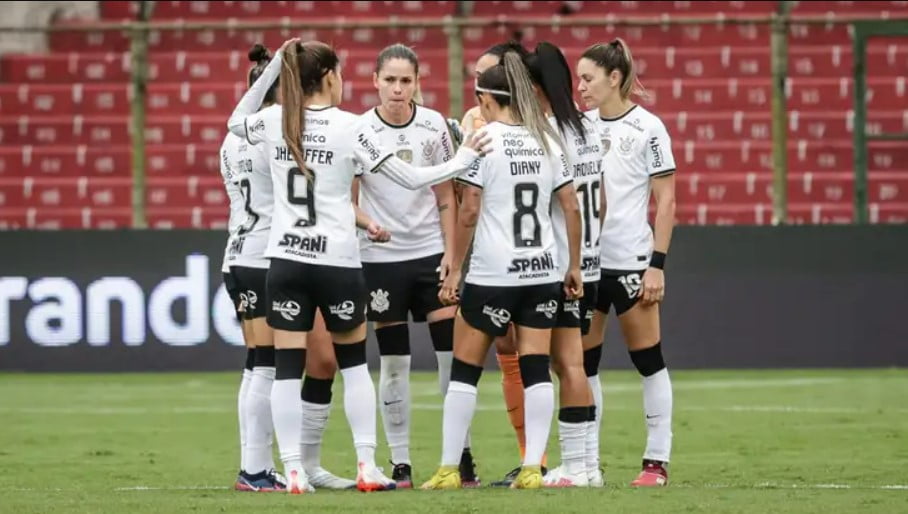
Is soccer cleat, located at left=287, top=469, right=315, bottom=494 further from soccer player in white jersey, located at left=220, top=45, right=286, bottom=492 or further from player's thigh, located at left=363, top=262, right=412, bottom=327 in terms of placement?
player's thigh, located at left=363, top=262, right=412, bottom=327

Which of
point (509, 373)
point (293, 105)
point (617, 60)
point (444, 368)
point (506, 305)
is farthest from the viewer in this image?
point (444, 368)

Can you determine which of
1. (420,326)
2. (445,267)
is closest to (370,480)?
(445,267)

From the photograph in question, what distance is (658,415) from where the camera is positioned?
885cm

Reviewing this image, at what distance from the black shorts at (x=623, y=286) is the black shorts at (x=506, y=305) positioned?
53 cm

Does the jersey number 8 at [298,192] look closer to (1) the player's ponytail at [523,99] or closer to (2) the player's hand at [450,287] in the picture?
(2) the player's hand at [450,287]

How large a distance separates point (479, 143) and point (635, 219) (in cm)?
102

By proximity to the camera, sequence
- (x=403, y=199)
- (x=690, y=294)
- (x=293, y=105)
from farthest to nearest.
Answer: (x=690, y=294) < (x=403, y=199) < (x=293, y=105)

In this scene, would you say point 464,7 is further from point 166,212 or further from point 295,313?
point 295,313

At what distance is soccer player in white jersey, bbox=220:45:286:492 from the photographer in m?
8.55

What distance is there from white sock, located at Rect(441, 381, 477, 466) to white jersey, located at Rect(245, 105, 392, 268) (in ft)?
2.40

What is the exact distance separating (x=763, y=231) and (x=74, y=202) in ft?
22.2

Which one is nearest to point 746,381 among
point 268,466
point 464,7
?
point 464,7

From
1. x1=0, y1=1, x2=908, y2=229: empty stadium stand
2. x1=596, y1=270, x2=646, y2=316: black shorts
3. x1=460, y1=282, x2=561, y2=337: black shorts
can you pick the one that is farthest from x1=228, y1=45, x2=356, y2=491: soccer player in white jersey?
x1=0, y1=1, x2=908, y2=229: empty stadium stand

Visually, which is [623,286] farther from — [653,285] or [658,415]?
[658,415]
